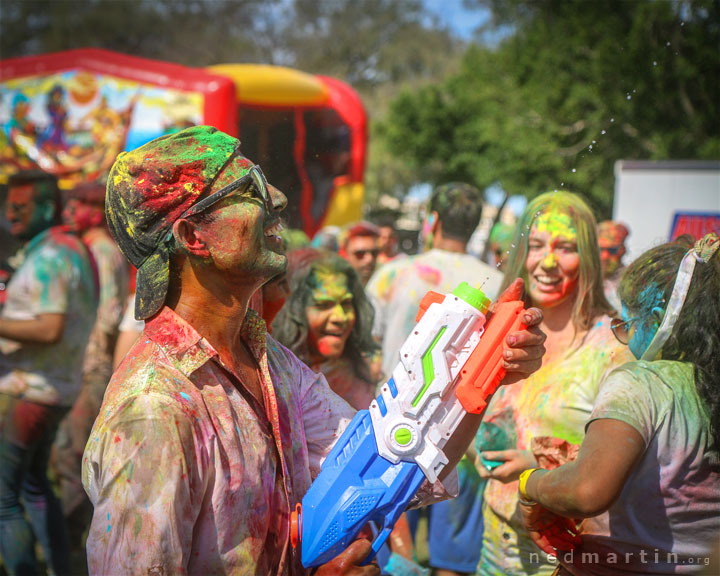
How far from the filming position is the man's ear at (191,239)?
157cm

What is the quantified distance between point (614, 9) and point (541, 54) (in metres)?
2.44

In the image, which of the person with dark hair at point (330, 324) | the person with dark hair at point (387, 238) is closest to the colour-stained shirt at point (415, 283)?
the person with dark hair at point (330, 324)

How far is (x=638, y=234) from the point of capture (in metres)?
9.19

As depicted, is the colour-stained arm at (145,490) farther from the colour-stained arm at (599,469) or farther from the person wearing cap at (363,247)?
the person wearing cap at (363,247)

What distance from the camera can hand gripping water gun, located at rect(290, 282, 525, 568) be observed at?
1.60 metres

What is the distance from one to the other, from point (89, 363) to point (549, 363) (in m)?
3.49

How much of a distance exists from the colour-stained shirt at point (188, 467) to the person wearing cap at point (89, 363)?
3365 mm

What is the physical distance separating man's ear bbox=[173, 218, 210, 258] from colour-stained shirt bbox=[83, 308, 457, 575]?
0.49ft

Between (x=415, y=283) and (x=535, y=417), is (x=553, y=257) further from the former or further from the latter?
(x=415, y=283)

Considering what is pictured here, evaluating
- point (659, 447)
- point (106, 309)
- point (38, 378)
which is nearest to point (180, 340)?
point (659, 447)

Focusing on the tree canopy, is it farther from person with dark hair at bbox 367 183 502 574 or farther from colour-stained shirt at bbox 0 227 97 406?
colour-stained shirt at bbox 0 227 97 406

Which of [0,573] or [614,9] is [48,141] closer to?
[0,573]

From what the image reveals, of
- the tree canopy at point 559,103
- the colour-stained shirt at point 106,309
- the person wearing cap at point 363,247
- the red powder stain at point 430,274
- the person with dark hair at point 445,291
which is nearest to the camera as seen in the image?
the person with dark hair at point 445,291

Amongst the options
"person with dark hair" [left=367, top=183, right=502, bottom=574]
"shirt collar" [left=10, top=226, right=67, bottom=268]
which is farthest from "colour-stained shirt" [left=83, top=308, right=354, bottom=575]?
"shirt collar" [left=10, top=226, right=67, bottom=268]
